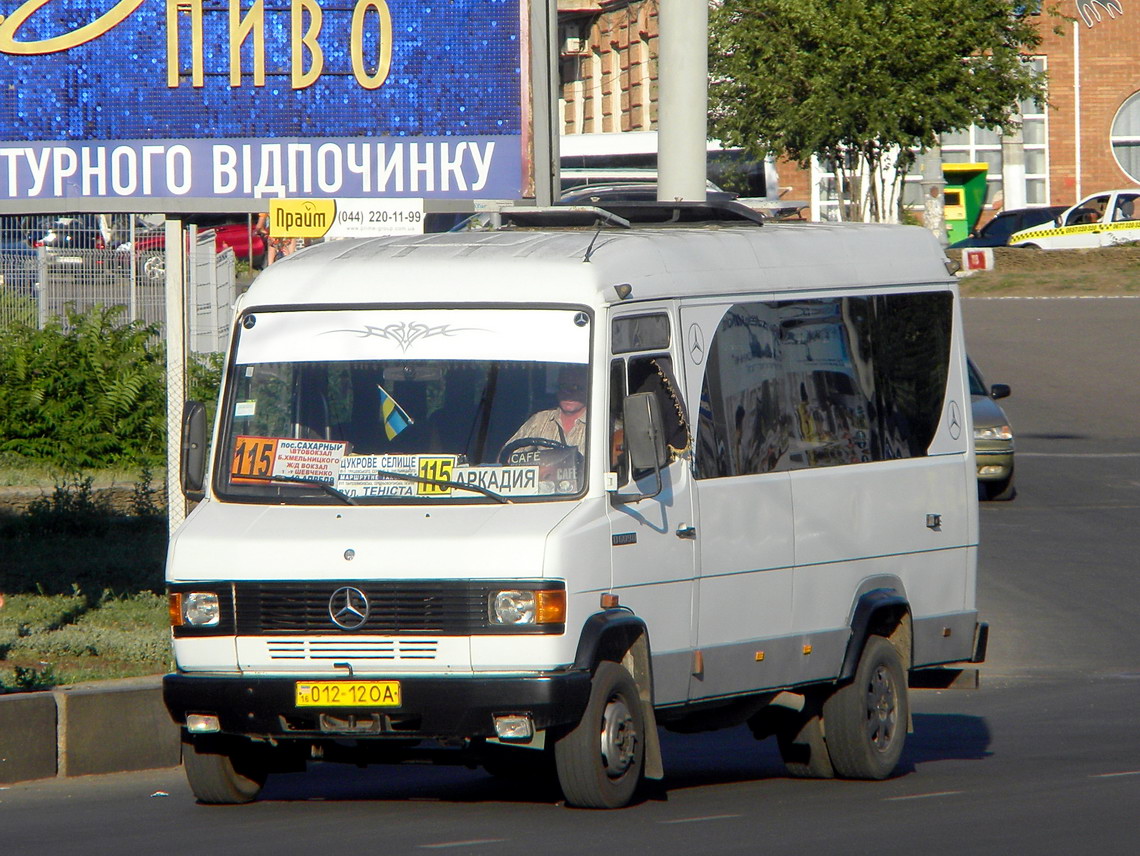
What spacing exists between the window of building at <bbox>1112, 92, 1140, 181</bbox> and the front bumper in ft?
166

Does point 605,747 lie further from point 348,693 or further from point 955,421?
point 955,421

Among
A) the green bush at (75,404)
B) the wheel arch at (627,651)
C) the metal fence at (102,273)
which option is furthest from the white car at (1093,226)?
the wheel arch at (627,651)

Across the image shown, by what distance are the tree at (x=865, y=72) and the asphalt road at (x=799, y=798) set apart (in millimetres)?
23990

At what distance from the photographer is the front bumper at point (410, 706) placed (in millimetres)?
7617

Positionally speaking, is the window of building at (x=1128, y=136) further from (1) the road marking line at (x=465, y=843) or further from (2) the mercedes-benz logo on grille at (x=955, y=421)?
(1) the road marking line at (x=465, y=843)

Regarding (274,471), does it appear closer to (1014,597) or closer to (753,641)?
(753,641)

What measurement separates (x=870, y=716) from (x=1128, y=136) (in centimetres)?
4907

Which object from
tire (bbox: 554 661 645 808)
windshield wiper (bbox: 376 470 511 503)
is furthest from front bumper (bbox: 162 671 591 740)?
windshield wiper (bbox: 376 470 511 503)

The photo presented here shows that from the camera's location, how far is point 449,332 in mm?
8328

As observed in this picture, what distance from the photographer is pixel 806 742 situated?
375 inches

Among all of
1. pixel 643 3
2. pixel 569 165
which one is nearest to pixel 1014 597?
pixel 569 165

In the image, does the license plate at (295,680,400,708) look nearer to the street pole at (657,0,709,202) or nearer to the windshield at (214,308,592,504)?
the windshield at (214,308,592,504)

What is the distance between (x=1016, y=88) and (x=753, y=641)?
32.9m

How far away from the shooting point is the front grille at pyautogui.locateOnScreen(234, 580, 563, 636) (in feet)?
25.2
